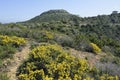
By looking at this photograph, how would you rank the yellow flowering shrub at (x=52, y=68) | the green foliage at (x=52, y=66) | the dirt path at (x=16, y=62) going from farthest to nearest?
the dirt path at (x=16, y=62) → the green foliage at (x=52, y=66) → the yellow flowering shrub at (x=52, y=68)

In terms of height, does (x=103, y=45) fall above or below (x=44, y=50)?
below

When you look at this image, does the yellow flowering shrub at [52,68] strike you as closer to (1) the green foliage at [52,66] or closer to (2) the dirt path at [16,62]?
(1) the green foliage at [52,66]

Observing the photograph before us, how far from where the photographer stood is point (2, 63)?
374 inches

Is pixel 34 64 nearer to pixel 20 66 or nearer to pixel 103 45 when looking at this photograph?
pixel 20 66

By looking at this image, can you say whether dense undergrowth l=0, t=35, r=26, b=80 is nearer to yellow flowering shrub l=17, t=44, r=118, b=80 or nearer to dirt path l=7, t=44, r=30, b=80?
dirt path l=7, t=44, r=30, b=80

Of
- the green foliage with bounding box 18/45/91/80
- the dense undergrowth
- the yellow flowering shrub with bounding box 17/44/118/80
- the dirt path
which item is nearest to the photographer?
the yellow flowering shrub with bounding box 17/44/118/80

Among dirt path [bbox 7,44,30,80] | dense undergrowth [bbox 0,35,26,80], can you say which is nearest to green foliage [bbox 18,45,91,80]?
dirt path [bbox 7,44,30,80]

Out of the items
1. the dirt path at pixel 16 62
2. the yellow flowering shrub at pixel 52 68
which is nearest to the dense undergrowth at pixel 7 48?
the dirt path at pixel 16 62

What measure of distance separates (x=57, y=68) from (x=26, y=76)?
3.74ft

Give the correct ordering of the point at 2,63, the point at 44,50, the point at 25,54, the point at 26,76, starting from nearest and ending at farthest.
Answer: the point at 26,76 < the point at 2,63 < the point at 44,50 < the point at 25,54

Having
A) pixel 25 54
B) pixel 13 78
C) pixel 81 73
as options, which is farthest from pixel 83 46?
pixel 13 78

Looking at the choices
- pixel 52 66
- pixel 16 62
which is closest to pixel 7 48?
pixel 16 62

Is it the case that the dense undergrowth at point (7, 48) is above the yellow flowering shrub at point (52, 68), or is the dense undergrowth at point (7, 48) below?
above

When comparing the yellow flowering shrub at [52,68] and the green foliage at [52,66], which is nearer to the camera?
the yellow flowering shrub at [52,68]
